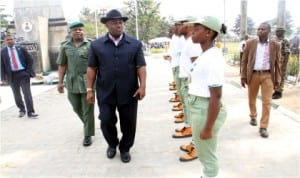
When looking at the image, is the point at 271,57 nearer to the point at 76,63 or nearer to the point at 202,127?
the point at 202,127

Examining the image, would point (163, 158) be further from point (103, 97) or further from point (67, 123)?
point (67, 123)

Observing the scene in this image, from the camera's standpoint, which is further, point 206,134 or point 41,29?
point 41,29

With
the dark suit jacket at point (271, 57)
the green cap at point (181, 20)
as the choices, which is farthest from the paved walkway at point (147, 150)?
the green cap at point (181, 20)

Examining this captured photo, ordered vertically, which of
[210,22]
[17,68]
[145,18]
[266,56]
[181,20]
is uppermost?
[145,18]

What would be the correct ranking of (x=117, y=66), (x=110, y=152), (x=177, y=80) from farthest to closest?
(x=177, y=80) → (x=110, y=152) → (x=117, y=66)

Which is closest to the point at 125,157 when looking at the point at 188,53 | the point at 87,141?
the point at 87,141

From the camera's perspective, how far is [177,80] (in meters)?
5.80

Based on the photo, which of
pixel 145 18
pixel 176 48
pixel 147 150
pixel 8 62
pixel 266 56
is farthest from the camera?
pixel 145 18

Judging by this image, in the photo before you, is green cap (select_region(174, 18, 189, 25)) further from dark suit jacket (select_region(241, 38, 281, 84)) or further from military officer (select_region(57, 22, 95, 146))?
military officer (select_region(57, 22, 95, 146))

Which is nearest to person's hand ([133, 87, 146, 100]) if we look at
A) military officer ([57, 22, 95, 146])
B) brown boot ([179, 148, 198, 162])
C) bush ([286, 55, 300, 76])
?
brown boot ([179, 148, 198, 162])

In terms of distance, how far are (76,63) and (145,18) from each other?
4026cm

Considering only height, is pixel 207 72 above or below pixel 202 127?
above

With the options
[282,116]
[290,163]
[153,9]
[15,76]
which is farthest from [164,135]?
[153,9]

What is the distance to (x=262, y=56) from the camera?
17.1 feet
